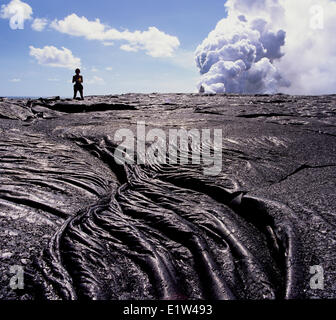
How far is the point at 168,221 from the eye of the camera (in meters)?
2.11

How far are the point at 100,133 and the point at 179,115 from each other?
219cm

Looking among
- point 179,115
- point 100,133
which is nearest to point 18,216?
point 100,133

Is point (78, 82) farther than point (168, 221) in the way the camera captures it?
Yes

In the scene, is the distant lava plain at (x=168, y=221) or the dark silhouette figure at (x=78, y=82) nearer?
the distant lava plain at (x=168, y=221)

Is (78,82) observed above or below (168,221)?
above

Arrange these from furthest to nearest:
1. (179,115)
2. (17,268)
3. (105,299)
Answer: (179,115)
(17,268)
(105,299)

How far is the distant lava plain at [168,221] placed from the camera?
1530 millimetres

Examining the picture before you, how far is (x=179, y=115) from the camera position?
6148 millimetres

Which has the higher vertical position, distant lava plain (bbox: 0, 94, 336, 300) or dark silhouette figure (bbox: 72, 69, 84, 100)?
→ dark silhouette figure (bbox: 72, 69, 84, 100)

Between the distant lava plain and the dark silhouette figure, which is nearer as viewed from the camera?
the distant lava plain

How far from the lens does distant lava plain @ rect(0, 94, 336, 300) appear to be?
5.02 feet

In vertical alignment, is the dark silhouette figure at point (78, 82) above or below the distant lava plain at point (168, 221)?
above
